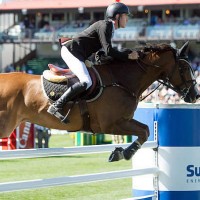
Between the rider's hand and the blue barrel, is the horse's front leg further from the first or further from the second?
the rider's hand

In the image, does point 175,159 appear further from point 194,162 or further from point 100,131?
point 100,131

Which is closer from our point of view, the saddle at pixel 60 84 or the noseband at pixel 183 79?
the saddle at pixel 60 84

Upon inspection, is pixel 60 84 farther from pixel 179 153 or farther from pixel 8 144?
pixel 8 144

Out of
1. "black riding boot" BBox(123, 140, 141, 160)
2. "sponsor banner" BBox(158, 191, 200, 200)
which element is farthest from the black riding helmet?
"sponsor banner" BBox(158, 191, 200, 200)

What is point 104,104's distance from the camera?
7184 millimetres

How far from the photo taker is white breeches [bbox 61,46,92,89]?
712 cm

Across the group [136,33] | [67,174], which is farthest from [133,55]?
[136,33]

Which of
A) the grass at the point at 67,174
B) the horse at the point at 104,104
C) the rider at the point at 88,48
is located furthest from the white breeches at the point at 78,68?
the grass at the point at 67,174

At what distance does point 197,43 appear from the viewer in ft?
134

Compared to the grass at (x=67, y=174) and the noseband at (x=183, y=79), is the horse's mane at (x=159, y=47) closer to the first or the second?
the noseband at (x=183, y=79)

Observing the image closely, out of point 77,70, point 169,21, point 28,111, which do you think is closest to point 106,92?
point 77,70

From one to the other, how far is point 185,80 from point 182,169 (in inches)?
38.6

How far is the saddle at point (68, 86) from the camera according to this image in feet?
23.5

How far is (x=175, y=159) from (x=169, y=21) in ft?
122
